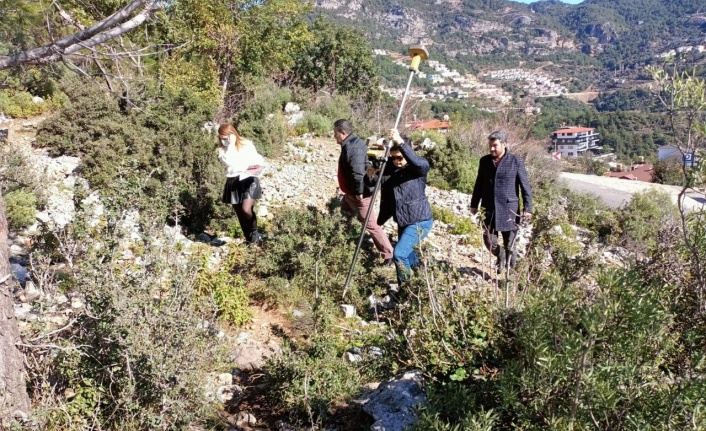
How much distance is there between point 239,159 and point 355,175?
4.76 feet

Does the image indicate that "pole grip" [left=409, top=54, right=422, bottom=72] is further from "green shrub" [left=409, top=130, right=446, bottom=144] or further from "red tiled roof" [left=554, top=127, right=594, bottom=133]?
"red tiled roof" [left=554, top=127, right=594, bottom=133]

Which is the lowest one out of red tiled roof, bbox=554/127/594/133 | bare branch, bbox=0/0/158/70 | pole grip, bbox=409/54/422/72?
red tiled roof, bbox=554/127/594/133

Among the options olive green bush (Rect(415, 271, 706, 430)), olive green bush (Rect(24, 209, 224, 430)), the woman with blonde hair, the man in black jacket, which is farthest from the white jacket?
olive green bush (Rect(415, 271, 706, 430))

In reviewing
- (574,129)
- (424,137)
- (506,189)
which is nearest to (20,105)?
(424,137)

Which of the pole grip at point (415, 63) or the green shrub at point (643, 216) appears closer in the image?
the pole grip at point (415, 63)

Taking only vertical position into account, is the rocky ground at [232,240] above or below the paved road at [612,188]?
above

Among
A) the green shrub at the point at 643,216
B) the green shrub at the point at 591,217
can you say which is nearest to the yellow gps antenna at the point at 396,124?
the green shrub at the point at 643,216

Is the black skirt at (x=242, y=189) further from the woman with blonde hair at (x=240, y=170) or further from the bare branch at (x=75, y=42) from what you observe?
the bare branch at (x=75, y=42)

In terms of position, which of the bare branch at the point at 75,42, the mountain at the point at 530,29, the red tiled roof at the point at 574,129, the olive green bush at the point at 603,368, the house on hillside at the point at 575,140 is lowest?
the house on hillside at the point at 575,140

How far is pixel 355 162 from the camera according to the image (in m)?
4.62

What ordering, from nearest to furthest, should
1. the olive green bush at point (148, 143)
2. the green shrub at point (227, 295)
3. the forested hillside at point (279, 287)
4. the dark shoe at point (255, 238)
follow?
the forested hillside at point (279, 287) → the green shrub at point (227, 295) → the dark shoe at point (255, 238) → the olive green bush at point (148, 143)

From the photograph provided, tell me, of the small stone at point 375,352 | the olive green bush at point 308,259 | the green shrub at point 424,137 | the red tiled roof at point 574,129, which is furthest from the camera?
the red tiled roof at point 574,129

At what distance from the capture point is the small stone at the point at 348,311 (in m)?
4.29

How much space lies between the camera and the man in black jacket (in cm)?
462
